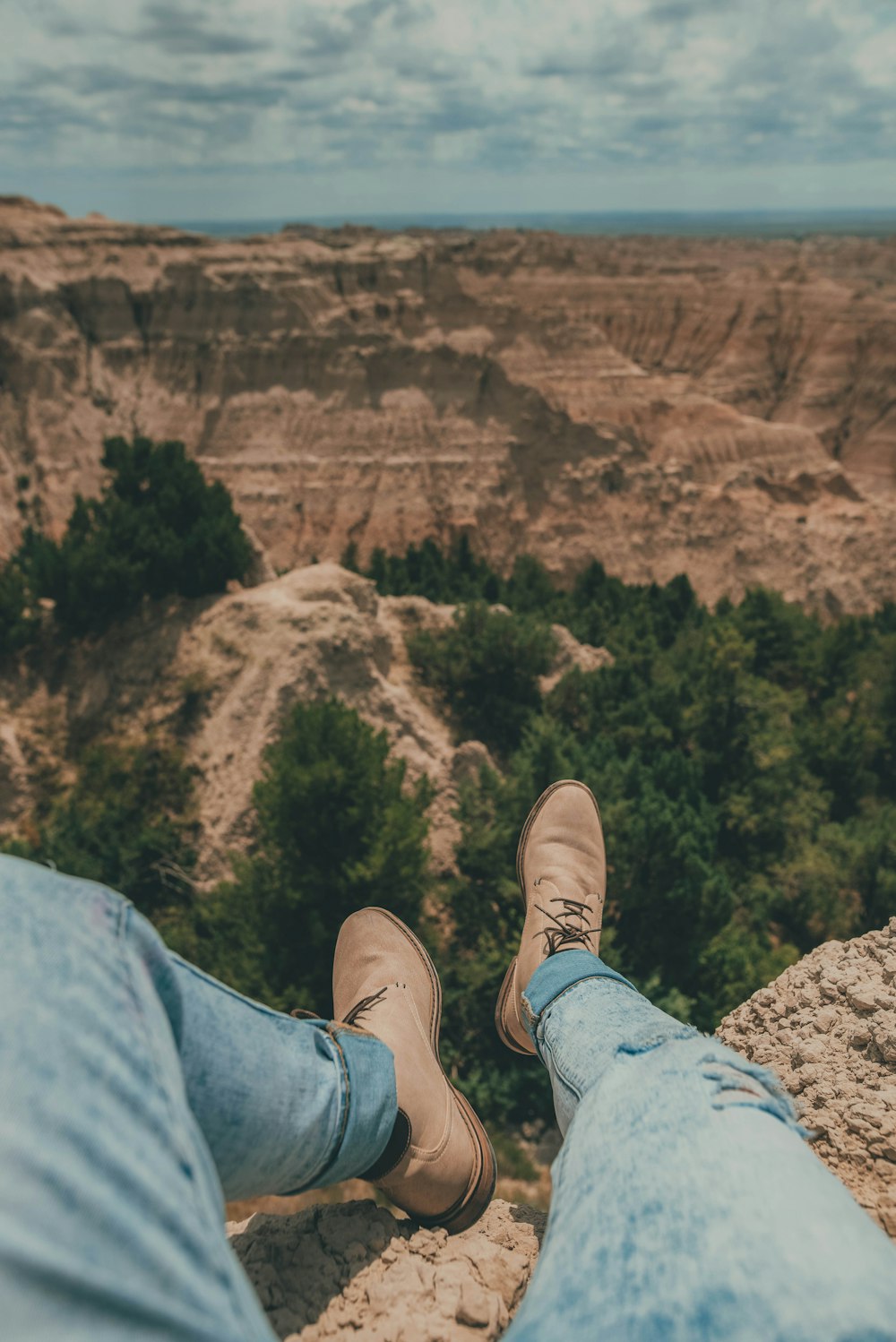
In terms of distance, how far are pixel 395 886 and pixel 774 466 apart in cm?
3710

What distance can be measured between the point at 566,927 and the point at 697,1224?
97.0 inches

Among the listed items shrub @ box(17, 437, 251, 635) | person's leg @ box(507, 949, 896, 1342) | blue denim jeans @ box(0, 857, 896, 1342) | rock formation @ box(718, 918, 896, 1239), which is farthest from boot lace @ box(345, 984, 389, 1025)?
shrub @ box(17, 437, 251, 635)

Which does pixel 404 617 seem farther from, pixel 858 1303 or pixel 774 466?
pixel 774 466

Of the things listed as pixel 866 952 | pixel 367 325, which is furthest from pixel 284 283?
pixel 866 952

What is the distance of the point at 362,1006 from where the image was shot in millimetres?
3643

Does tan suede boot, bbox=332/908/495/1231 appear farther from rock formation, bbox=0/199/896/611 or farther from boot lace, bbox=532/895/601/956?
rock formation, bbox=0/199/896/611

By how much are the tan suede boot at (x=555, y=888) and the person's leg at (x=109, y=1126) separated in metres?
2.09

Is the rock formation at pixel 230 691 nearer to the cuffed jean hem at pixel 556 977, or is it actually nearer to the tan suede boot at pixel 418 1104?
the tan suede boot at pixel 418 1104

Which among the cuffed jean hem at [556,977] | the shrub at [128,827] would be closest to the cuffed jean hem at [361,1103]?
the cuffed jean hem at [556,977]

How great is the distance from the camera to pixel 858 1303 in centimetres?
152

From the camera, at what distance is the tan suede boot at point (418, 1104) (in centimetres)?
306

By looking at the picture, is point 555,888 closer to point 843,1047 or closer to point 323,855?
point 843,1047

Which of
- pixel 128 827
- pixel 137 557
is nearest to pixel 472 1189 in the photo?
pixel 128 827

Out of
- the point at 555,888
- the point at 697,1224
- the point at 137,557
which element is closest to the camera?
the point at 697,1224
